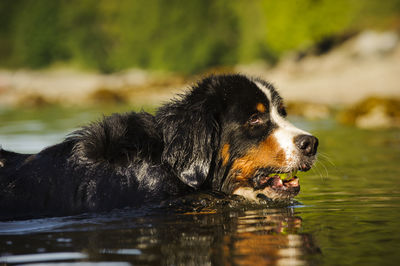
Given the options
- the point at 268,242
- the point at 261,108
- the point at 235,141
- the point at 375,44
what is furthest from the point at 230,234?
the point at 375,44

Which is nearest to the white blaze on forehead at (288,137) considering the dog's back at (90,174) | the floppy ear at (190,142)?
the floppy ear at (190,142)

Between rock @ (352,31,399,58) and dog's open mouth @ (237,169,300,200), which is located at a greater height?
rock @ (352,31,399,58)

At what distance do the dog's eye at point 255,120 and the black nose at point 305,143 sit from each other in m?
0.45

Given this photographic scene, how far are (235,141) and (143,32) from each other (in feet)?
270

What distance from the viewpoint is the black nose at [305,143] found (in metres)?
6.13

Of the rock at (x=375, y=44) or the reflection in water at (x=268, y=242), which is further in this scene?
the rock at (x=375, y=44)

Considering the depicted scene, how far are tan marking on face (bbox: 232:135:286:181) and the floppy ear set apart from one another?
13.6 inches

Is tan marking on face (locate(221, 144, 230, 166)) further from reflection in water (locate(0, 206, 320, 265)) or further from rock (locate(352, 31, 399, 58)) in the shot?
rock (locate(352, 31, 399, 58))

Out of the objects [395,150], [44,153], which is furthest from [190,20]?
[44,153]

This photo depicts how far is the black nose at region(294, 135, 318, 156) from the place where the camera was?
613cm

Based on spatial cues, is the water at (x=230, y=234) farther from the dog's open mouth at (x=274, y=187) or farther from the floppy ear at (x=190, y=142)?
the floppy ear at (x=190, y=142)

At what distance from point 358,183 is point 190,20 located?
76.2 meters

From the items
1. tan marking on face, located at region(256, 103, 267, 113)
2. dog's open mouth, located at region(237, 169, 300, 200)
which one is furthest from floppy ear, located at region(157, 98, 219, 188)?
dog's open mouth, located at region(237, 169, 300, 200)

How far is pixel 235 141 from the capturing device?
20.8 feet
